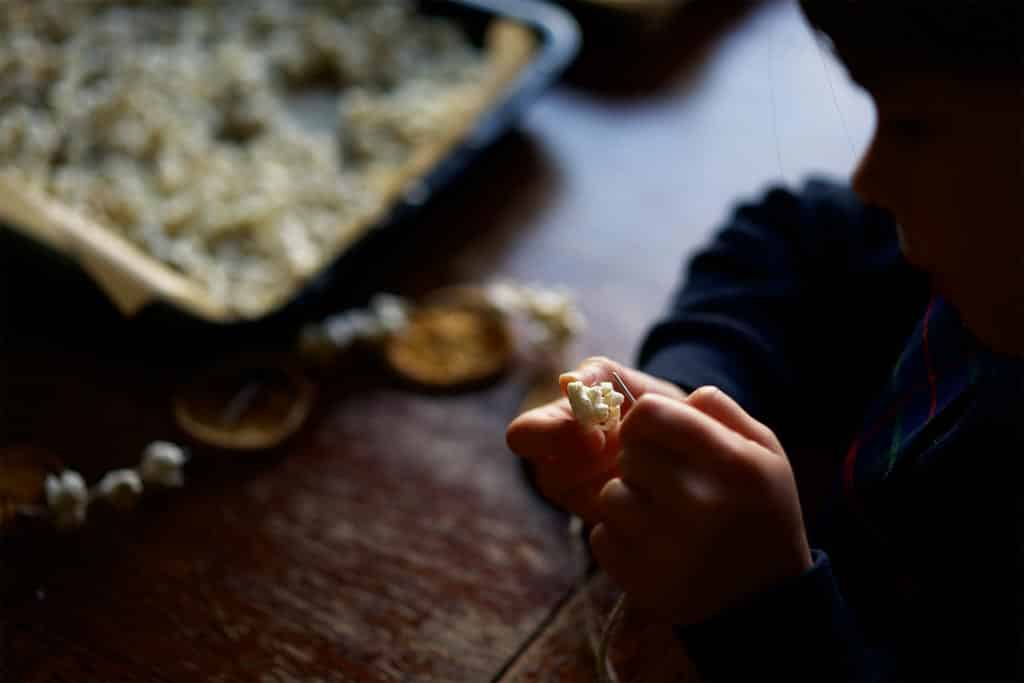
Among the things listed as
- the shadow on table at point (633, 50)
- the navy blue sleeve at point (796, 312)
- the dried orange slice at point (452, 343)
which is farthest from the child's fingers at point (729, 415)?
the shadow on table at point (633, 50)

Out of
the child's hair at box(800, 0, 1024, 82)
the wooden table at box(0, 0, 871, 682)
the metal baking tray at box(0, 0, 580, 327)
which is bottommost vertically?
the wooden table at box(0, 0, 871, 682)

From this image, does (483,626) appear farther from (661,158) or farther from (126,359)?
(661,158)

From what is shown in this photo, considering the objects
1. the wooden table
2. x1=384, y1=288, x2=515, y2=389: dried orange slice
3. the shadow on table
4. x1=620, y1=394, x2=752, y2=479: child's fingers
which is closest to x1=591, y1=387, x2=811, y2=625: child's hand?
x1=620, y1=394, x2=752, y2=479: child's fingers

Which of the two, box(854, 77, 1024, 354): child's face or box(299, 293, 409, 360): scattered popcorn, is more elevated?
box(854, 77, 1024, 354): child's face

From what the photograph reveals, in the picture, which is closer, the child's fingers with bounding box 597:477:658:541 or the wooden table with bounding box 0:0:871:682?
the child's fingers with bounding box 597:477:658:541

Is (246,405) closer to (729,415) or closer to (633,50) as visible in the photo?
(729,415)

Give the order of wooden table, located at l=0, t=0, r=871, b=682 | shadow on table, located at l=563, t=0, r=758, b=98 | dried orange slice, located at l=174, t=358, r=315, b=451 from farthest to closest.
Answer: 1. shadow on table, located at l=563, t=0, r=758, b=98
2. dried orange slice, located at l=174, t=358, r=315, b=451
3. wooden table, located at l=0, t=0, r=871, b=682

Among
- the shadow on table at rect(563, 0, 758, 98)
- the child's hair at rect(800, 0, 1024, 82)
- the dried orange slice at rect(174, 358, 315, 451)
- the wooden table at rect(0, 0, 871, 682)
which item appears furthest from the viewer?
the shadow on table at rect(563, 0, 758, 98)

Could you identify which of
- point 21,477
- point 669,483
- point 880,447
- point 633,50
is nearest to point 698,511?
point 669,483

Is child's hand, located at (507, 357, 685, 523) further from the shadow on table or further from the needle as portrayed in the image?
the shadow on table
